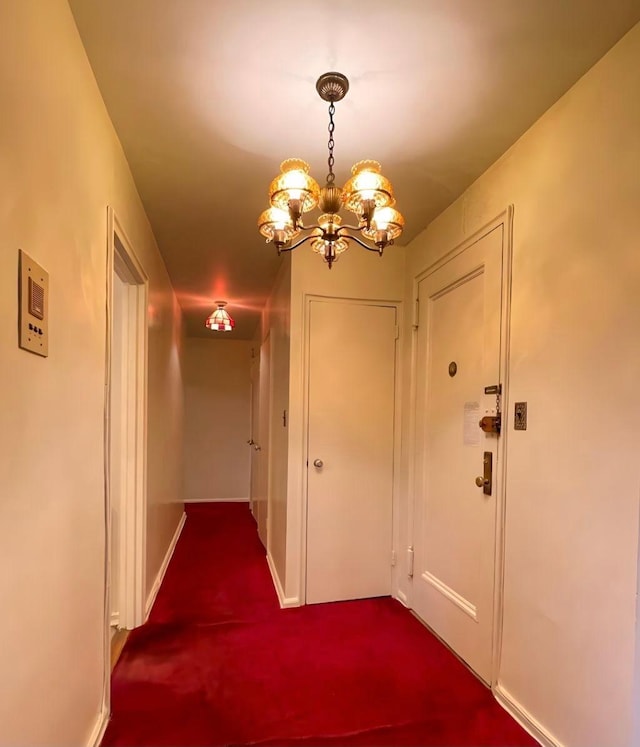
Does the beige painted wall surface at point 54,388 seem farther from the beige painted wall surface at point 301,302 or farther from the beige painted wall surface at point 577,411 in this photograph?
the beige painted wall surface at point 577,411

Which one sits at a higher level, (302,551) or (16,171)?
(16,171)

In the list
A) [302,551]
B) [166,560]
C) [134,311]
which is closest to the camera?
[134,311]

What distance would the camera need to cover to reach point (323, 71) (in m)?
1.41

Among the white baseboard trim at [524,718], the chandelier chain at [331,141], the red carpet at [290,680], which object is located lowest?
the red carpet at [290,680]

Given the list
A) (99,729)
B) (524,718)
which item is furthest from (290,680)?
(524,718)

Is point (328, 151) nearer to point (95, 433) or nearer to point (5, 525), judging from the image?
point (95, 433)

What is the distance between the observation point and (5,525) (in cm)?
89

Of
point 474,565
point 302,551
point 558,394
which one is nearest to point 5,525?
point 558,394

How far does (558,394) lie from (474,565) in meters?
0.97

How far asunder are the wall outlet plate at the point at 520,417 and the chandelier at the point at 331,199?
85 centimetres

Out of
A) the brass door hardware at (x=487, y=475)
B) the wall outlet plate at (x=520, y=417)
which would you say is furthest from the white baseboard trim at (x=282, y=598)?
the wall outlet plate at (x=520, y=417)

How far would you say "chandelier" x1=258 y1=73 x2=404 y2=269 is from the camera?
1.41 m

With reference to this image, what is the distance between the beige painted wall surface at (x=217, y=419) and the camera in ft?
19.7

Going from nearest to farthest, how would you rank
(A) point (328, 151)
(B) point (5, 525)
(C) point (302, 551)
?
(B) point (5, 525)
(A) point (328, 151)
(C) point (302, 551)
